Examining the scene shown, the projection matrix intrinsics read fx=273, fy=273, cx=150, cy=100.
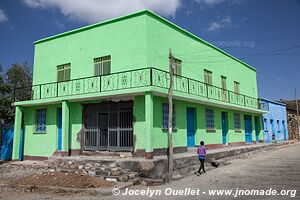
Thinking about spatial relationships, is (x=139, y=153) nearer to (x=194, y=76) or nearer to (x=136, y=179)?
(x=136, y=179)

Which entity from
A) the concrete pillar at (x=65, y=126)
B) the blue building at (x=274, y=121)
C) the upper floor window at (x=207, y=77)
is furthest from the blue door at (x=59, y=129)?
the blue building at (x=274, y=121)

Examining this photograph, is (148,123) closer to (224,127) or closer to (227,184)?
(227,184)

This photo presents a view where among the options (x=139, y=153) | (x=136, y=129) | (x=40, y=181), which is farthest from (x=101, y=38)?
(x=40, y=181)

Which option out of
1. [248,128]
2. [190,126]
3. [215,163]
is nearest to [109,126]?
[190,126]

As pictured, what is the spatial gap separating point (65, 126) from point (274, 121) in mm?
22973

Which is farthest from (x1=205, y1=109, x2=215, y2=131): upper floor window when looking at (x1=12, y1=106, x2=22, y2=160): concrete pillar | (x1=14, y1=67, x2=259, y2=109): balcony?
(x1=12, y1=106, x2=22, y2=160): concrete pillar

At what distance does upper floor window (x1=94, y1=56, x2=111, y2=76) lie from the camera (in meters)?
14.0

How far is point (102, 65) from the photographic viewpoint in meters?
14.2

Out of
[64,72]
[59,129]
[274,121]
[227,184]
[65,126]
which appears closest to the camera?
[227,184]

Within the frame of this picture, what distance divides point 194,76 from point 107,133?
6.15 metres

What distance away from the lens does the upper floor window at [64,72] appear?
1548 cm

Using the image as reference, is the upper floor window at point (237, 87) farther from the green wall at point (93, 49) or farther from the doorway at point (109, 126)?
the doorway at point (109, 126)

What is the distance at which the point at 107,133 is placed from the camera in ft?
44.4

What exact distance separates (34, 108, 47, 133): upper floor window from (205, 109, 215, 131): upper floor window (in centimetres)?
972
